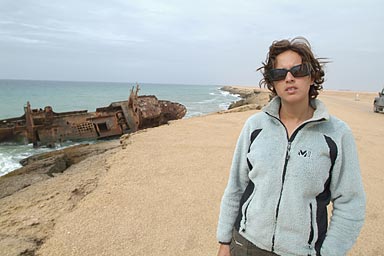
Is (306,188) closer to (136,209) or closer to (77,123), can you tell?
(136,209)

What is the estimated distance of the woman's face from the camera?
150cm

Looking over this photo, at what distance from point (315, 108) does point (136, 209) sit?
2.98m

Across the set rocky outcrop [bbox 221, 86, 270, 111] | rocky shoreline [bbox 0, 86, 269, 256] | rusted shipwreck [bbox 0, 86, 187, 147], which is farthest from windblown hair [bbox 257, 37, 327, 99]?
rusted shipwreck [bbox 0, 86, 187, 147]

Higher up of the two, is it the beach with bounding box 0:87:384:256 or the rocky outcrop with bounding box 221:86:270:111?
the beach with bounding box 0:87:384:256

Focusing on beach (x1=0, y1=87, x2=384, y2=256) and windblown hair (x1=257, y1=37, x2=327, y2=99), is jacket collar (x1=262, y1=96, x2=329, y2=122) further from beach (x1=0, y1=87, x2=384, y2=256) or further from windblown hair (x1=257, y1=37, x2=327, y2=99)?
beach (x1=0, y1=87, x2=384, y2=256)

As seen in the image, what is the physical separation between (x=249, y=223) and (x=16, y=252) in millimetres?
2526

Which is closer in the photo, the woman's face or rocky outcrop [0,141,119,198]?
the woman's face

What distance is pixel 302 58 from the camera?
60.3 inches

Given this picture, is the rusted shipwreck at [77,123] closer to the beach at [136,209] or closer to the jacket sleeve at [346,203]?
the beach at [136,209]

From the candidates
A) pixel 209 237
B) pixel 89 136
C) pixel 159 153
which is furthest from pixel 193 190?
pixel 89 136

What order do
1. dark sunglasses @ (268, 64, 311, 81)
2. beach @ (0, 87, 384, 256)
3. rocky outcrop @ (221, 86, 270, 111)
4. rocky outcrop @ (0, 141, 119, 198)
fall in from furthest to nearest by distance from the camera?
rocky outcrop @ (221, 86, 270, 111) < rocky outcrop @ (0, 141, 119, 198) < beach @ (0, 87, 384, 256) < dark sunglasses @ (268, 64, 311, 81)

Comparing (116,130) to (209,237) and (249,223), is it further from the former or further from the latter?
(249,223)

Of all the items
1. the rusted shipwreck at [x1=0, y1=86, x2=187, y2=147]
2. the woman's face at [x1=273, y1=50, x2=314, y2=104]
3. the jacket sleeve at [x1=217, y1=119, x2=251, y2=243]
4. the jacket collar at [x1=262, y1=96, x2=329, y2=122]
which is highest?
the woman's face at [x1=273, y1=50, x2=314, y2=104]

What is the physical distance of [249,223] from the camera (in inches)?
63.1
